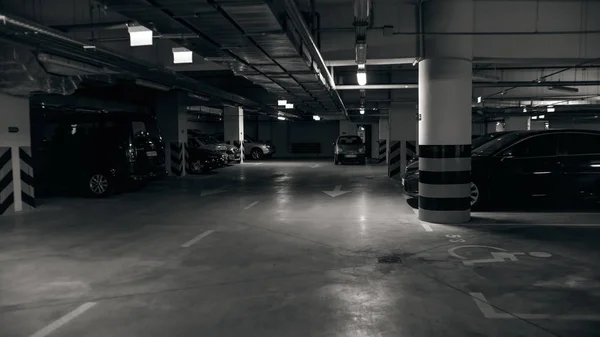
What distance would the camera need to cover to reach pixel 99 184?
11078 millimetres

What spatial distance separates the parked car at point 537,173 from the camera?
8547mm

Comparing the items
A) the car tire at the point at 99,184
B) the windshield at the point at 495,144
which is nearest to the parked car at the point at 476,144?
the windshield at the point at 495,144

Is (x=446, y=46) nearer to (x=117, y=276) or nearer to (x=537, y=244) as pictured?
(x=537, y=244)

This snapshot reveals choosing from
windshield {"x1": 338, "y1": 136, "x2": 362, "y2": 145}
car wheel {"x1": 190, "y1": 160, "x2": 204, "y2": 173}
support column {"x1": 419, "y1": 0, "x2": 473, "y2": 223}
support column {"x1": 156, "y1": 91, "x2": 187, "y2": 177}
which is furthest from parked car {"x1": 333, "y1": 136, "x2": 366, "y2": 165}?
support column {"x1": 419, "y1": 0, "x2": 473, "y2": 223}

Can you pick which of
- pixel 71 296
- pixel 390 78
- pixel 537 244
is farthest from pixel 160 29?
pixel 390 78

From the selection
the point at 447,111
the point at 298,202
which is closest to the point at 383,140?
the point at 298,202

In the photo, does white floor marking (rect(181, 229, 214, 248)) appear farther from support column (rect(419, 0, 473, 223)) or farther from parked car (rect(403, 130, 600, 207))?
parked car (rect(403, 130, 600, 207))

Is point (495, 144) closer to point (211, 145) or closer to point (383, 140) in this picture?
point (211, 145)

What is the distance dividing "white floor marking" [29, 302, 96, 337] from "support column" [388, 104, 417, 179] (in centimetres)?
1337

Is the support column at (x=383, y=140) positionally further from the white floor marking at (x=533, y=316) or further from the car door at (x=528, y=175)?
the white floor marking at (x=533, y=316)

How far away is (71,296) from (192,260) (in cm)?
146

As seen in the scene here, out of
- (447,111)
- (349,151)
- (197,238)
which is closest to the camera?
(197,238)

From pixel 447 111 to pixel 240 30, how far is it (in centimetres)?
364

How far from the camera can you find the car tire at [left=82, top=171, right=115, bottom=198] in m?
11.0
